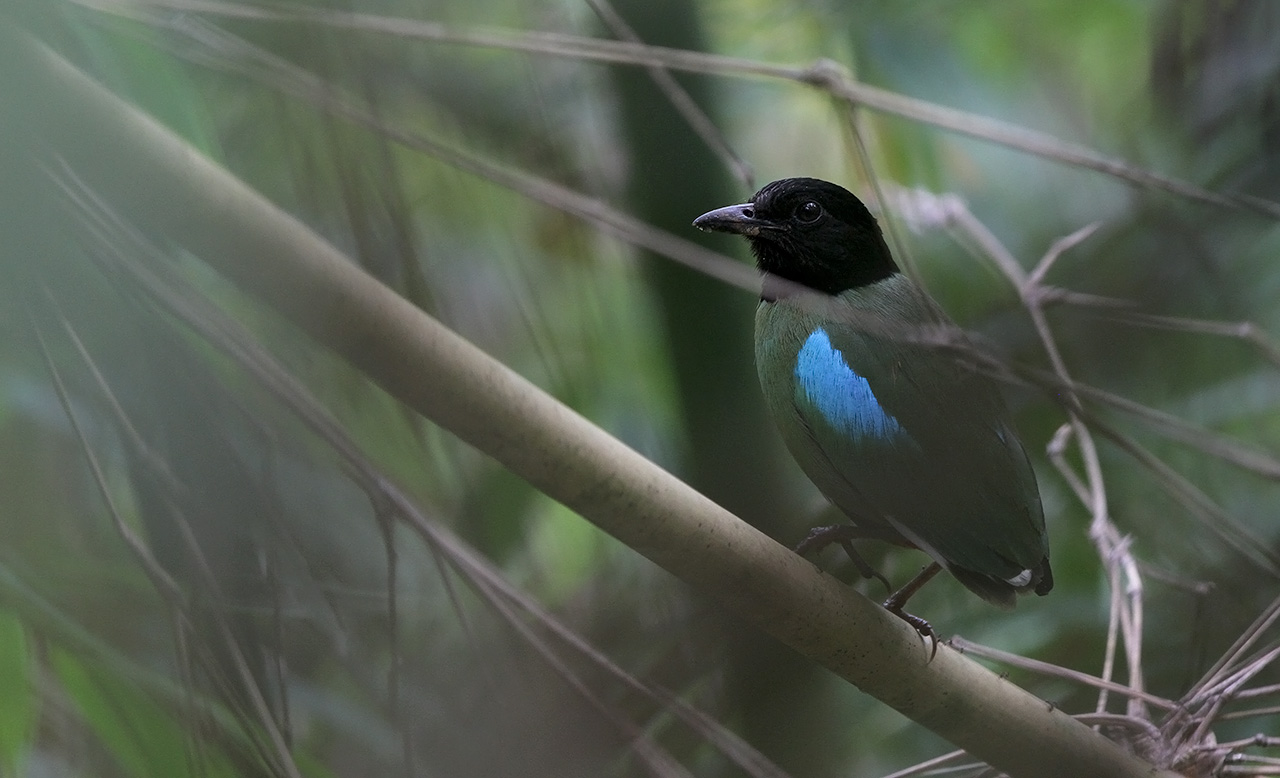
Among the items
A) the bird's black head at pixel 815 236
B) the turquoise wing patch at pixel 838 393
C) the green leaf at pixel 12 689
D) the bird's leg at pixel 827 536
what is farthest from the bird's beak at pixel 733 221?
the green leaf at pixel 12 689

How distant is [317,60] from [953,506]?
4.04 feet

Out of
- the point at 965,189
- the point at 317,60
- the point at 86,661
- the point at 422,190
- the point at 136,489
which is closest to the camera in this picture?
the point at 136,489

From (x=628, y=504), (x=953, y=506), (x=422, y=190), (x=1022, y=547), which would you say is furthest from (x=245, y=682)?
(x=422, y=190)

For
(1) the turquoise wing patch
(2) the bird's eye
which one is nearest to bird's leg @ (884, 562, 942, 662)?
(1) the turquoise wing patch

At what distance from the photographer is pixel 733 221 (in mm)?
2041

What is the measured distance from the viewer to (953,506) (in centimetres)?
185

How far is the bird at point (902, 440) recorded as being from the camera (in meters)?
1.86

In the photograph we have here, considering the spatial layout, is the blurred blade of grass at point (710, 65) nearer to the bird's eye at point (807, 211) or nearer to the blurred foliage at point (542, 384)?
the blurred foliage at point (542, 384)

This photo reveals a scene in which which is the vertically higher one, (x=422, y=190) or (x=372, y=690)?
(x=422, y=190)

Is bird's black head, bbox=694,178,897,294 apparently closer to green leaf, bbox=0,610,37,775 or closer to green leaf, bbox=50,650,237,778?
green leaf, bbox=50,650,237,778

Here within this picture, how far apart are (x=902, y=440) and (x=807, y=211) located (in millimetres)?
559

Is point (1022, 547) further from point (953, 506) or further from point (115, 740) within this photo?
point (115, 740)

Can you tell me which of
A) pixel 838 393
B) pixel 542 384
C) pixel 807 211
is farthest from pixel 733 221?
pixel 542 384

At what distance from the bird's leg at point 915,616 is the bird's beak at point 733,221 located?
0.68 metres
